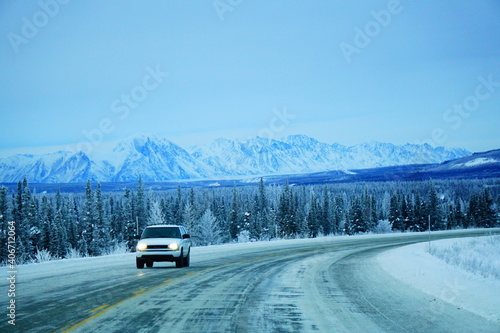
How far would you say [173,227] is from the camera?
2169 centimetres

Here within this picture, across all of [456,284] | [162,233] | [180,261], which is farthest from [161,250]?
[456,284]

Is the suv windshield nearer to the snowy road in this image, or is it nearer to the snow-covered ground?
the snowy road

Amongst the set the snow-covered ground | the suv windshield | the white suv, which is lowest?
the snow-covered ground

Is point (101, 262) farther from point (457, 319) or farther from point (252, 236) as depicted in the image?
point (252, 236)

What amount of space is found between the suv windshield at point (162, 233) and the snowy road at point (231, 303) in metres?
2.91

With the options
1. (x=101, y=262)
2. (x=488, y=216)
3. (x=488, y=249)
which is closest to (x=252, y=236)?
(x=488, y=216)

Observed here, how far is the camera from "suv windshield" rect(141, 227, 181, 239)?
69.3 feet

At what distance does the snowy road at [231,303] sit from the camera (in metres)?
8.58

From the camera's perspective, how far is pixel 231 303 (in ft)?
36.2

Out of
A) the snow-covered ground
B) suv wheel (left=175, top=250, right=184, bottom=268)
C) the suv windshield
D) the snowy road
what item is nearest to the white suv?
suv wheel (left=175, top=250, right=184, bottom=268)

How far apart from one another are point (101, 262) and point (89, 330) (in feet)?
55.0

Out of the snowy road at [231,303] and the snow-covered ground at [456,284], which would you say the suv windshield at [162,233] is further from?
the snow-covered ground at [456,284]

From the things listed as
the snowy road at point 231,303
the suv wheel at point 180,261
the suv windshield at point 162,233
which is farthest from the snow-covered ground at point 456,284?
the suv windshield at point 162,233

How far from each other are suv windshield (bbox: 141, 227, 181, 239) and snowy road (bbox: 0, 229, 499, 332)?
2906 millimetres
